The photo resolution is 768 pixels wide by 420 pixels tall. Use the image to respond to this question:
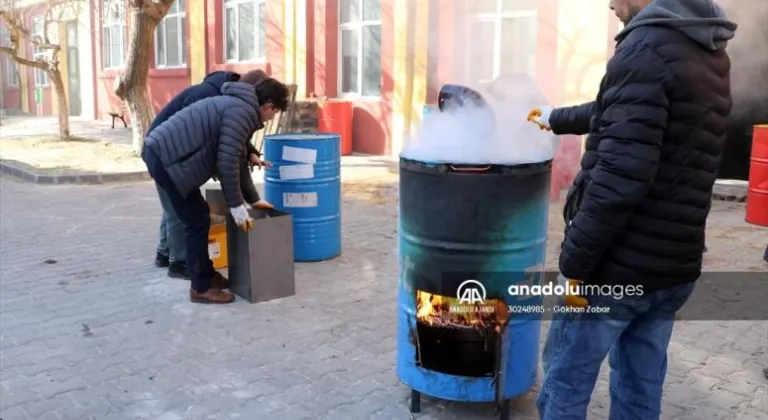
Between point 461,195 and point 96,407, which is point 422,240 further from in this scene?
point 96,407

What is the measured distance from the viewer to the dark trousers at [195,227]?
4.58m

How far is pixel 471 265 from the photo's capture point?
110 inches

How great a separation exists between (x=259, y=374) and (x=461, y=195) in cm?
162

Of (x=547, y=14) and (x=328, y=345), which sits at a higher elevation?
(x=547, y=14)

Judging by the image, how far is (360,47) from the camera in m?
12.7

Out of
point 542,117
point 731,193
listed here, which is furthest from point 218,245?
point 731,193

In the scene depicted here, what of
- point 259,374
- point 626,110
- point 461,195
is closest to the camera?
point 626,110

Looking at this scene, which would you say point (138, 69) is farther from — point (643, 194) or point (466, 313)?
→ point (643, 194)

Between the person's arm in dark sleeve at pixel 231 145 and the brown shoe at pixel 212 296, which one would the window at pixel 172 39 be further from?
the person's arm in dark sleeve at pixel 231 145

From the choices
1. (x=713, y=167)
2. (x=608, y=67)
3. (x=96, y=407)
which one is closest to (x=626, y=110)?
(x=608, y=67)

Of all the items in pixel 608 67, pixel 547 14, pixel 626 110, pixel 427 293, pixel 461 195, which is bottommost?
pixel 427 293

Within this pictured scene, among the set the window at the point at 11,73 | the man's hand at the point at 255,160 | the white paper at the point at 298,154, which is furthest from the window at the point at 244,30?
the window at the point at 11,73

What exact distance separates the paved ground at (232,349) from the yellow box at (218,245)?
1.24 feet

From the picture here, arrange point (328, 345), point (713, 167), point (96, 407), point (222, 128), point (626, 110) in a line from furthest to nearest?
point (222, 128) < point (328, 345) < point (96, 407) < point (713, 167) < point (626, 110)
